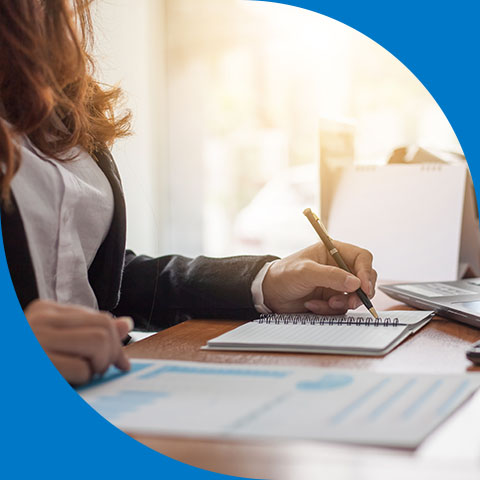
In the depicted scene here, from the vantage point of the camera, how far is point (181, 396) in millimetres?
347

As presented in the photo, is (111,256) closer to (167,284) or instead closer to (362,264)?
(167,284)

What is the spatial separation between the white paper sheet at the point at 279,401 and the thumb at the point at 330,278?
0.70 ft

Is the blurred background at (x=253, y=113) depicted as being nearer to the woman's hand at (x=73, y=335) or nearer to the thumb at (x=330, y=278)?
the thumb at (x=330, y=278)

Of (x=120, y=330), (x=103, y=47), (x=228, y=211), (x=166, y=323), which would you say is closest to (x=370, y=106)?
(x=228, y=211)

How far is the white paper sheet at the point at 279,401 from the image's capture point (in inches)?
11.5

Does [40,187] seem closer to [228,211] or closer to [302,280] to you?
[302,280]

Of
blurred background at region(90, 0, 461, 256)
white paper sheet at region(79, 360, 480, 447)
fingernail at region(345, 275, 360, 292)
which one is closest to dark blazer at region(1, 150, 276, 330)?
fingernail at region(345, 275, 360, 292)

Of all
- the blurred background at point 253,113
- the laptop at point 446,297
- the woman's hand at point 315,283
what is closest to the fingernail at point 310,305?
the woman's hand at point 315,283

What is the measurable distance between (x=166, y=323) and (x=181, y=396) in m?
0.35

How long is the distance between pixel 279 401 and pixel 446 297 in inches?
16.0

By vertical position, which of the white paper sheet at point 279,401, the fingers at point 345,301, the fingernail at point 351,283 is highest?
the fingernail at point 351,283

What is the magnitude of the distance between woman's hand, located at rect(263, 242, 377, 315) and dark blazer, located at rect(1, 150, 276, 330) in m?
0.03

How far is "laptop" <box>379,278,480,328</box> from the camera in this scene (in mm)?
601

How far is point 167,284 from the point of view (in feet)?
2.29
